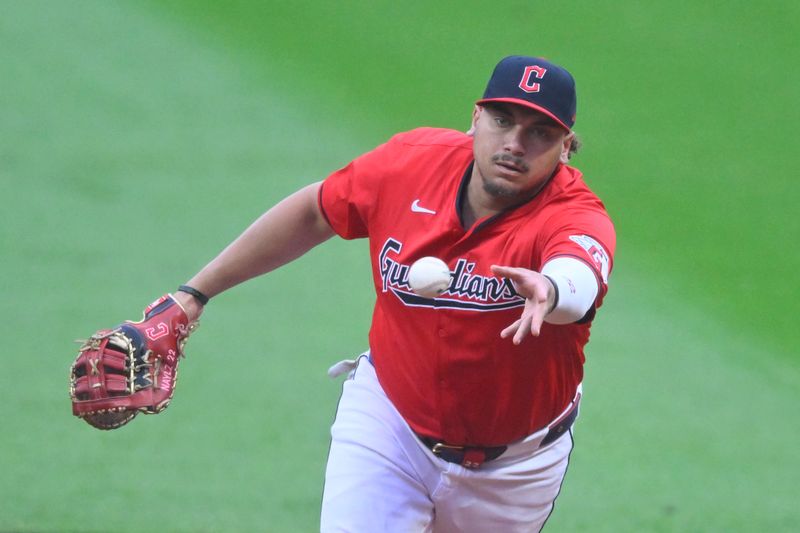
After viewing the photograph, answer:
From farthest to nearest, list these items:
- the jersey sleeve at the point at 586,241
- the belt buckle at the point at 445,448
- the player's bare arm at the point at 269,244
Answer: the player's bare arm at the point at 269,244 < the belt buckle at the point at 445,448 < the jersey sleeve at the point at 586,241

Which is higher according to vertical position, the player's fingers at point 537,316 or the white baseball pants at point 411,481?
the player's fingers at point 537,316

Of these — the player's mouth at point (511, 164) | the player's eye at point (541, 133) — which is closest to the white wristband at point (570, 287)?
the player's mouth at point (511, 164)

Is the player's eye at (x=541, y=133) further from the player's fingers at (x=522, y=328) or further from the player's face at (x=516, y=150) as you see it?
the player's fingers at (x=522, y=328)

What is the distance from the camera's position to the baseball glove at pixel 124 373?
165 inches

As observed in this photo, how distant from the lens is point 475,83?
341 inches

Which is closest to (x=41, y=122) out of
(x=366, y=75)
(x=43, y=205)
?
(x=43, y=205)

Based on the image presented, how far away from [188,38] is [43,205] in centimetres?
196

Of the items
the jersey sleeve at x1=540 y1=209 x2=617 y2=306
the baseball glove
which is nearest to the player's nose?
the jersey sleeve at x1=540 y1=209 x2=617 y2=306

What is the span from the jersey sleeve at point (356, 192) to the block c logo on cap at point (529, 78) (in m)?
0.55

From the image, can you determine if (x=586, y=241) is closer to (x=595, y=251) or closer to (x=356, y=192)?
(x=595, y=251)

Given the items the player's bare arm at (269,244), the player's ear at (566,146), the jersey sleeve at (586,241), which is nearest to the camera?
the jersey sleeve at (586,241)

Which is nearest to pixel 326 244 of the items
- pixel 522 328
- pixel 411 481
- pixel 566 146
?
pixel 411 481

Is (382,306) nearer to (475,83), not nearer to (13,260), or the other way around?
(13,260)

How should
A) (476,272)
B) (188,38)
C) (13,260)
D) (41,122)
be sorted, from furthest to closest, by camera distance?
(188,38), (41,122), (13,260), (476,272)
